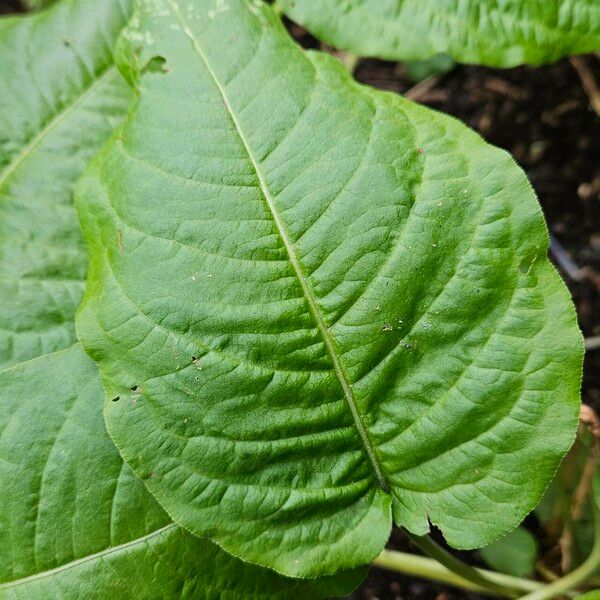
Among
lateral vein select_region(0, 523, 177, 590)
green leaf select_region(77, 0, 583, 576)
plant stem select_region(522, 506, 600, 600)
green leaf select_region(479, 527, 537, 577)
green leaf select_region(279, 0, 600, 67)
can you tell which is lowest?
green leaf select_region(479, 527, 537, 577)

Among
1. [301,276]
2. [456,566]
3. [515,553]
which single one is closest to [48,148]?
[301,276]

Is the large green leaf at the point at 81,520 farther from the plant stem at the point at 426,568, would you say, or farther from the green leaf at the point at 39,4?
the green leaf at the point at 39,4

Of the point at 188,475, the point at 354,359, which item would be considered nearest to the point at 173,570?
the point at 188,475

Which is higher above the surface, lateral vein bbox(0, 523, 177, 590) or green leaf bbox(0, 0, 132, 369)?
green leaf bbox(0, 0, 132, 369)

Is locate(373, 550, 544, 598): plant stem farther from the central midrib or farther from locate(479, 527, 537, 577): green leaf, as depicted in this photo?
the central midrib

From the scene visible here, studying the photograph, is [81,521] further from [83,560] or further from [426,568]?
[426,568]

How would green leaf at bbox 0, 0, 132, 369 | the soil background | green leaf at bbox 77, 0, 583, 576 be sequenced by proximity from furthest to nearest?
the soil background < green leaf at bbox 0, 0, 132, 369 < green leaf at bbox 77, 0, 583, 576

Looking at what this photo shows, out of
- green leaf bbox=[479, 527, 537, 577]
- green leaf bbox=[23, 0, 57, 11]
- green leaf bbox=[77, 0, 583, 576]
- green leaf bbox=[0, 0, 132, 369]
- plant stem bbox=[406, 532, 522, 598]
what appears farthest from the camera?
green leaf bbox=[23, 0, 57, 11]

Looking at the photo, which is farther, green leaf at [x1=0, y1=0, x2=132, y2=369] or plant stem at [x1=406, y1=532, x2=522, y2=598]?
green leaf at [x1=0, y1=0, x2=132, y2=369]

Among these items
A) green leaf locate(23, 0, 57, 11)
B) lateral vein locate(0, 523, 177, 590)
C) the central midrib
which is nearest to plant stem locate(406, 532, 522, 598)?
the central midrib
